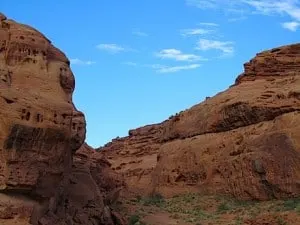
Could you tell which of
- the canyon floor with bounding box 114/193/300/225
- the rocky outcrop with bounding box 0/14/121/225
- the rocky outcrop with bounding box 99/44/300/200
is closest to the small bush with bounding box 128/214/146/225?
the canyon floor with bounding box 114/193/300/225

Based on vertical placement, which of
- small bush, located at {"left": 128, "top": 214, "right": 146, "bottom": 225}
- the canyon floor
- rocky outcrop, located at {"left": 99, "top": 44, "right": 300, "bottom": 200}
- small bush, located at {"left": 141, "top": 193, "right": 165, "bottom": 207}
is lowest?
small bush, located at {"left": 128, "top": 214, "right": 146, "bottom": 225}

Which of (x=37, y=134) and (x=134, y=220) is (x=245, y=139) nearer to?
(x=134, y=220)

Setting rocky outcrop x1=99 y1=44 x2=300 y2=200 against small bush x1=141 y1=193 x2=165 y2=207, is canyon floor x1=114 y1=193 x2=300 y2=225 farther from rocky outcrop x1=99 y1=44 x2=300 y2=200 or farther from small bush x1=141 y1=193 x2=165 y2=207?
rocky outcrop x1=99 y1=44 x2=300 y2=200

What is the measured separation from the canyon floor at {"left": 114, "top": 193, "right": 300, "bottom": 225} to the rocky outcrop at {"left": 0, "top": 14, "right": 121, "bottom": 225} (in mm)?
5487

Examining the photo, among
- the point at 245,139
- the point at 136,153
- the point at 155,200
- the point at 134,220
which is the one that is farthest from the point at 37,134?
the point at 136,153

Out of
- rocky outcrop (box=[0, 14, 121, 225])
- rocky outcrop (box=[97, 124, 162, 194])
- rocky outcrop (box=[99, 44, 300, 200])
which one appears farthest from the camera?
rocky outcrop (box=[97, 124, 162, 194])

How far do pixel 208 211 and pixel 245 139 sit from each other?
508cm

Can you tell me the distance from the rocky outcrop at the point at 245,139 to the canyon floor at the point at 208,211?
3.26 feet

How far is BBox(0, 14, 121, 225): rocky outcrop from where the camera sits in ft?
45.4

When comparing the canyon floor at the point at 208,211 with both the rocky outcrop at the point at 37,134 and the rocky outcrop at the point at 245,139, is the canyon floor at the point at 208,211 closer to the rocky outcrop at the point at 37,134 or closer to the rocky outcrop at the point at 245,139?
the rocky outcrop at the point at 245,139

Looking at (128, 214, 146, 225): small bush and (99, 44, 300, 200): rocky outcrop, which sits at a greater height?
(99, 44, 300, 200): rocky outcrop

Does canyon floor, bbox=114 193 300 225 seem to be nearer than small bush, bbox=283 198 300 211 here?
Yes

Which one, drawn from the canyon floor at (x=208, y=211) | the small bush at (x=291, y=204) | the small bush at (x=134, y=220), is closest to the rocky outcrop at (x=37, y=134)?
the small bush at (x=134, y=220)

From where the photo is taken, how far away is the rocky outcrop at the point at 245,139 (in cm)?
2639
